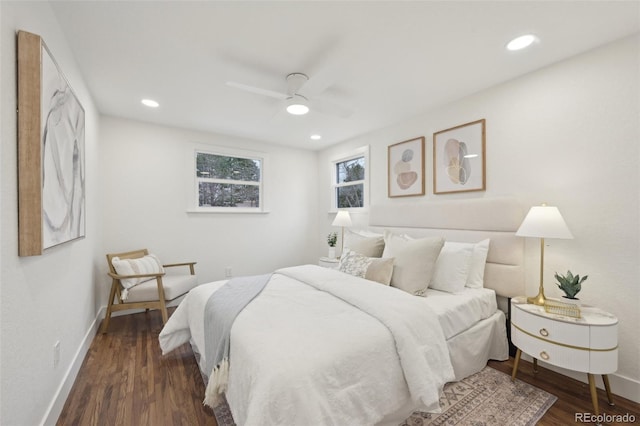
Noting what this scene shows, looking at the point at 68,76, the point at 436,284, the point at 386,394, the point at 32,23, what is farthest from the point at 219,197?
the point at 386,394

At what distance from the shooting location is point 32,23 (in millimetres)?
1394

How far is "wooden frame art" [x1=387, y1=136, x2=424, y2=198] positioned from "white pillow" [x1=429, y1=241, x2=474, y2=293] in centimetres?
98

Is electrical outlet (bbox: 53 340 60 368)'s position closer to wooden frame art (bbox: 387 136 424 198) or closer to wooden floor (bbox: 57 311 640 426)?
wooden floor (bbox: 57 311 640 426)

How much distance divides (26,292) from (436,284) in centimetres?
279

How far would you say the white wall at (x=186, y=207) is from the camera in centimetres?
346

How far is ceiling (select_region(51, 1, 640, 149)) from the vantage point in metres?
1.66

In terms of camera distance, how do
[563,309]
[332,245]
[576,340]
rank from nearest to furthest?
[576,340] < [563,309] < [332,245]

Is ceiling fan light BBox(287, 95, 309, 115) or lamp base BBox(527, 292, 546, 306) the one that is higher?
ceiling fan light BBox(287, 95, 309, 115)

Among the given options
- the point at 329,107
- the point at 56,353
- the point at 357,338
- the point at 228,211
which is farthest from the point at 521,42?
the point at 228,211

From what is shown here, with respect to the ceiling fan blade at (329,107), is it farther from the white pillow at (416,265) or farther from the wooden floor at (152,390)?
the wooden floor at (152,390)

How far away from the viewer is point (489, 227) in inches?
101

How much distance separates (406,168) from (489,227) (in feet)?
4.17

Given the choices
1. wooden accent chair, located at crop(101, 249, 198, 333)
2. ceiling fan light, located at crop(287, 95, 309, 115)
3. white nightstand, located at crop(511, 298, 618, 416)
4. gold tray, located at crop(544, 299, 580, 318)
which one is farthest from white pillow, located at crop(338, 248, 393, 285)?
wooden accent chair, located at crop(101, 249, 198, 333)

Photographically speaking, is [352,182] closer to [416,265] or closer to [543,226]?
[416,265]
